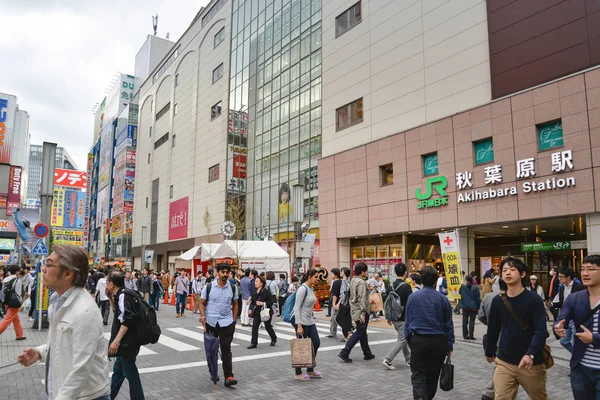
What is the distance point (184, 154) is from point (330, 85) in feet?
83.1

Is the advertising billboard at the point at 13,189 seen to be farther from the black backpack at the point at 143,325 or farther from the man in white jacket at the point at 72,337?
the man in white jacket at the point at 72,337

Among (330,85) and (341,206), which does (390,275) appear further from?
(330,85)

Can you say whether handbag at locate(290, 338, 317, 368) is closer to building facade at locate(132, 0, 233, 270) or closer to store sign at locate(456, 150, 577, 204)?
store sign at locate(456, 150, 577, 204)

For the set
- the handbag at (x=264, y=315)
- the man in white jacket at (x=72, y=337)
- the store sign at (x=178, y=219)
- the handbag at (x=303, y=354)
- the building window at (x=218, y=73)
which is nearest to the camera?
the man in white jacket at (x=72, y=337)

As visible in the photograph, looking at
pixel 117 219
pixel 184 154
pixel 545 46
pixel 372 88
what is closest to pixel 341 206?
pixel 372 88

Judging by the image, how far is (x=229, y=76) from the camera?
43.7 m

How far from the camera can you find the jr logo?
21622mm

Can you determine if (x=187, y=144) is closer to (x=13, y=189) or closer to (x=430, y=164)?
(x=430, y=164)

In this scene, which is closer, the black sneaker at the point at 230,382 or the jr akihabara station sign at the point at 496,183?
the black sneaker at the point at 230,382

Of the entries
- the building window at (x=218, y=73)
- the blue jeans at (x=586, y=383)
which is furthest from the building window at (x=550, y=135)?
the building window at (x=218, y=73)

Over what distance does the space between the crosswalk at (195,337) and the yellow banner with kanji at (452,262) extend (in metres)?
3.74

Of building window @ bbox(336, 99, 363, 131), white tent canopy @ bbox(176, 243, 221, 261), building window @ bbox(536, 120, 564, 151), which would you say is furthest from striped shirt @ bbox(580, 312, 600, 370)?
building window @ bbox(336, 99, 363, 131)

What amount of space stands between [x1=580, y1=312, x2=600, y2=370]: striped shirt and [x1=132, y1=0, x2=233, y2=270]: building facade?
38.4 m

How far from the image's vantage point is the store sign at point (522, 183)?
17.0 m
